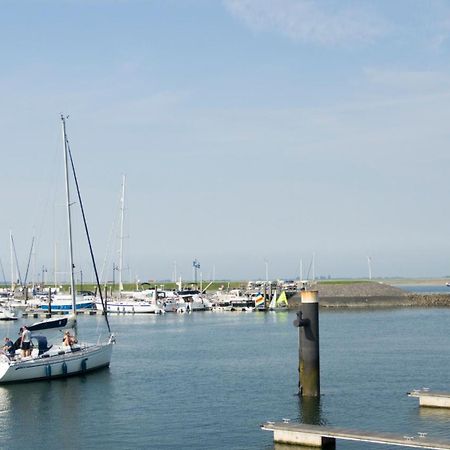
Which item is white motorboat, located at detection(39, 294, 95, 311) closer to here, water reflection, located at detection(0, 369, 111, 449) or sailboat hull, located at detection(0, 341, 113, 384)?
sailboat hull, located at detection(0, 341, 113, 384)

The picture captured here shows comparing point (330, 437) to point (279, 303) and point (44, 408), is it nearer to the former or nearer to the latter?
point (44, 408)

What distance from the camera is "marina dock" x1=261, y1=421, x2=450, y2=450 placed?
1086 inches

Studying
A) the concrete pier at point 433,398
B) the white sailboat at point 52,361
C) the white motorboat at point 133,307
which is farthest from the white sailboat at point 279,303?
the concrete pier at point 433,398

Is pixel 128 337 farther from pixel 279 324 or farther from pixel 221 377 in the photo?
pixel 221 377

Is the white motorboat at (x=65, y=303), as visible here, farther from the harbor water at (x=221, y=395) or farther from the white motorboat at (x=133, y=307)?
the harbor water at (x=221, y=395)

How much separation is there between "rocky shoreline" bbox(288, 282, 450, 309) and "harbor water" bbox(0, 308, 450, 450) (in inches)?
2371

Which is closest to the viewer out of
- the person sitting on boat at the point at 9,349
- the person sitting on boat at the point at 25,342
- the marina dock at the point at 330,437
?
the marina dock at the point at 330,437

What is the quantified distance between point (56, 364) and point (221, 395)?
10.8 m

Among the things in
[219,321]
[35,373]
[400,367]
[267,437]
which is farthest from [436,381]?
[219,321]

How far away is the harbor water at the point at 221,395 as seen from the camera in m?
34.4

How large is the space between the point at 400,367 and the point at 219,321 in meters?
55.6

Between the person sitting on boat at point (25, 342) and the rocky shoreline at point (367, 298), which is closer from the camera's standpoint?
the person sitting on boat at point (25, 342)

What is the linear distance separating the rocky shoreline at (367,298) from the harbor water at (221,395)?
2371 inches

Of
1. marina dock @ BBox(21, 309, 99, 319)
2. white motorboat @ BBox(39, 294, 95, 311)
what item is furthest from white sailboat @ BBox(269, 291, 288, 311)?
white motorboat @ BBox(39, 294, 95, 311)
